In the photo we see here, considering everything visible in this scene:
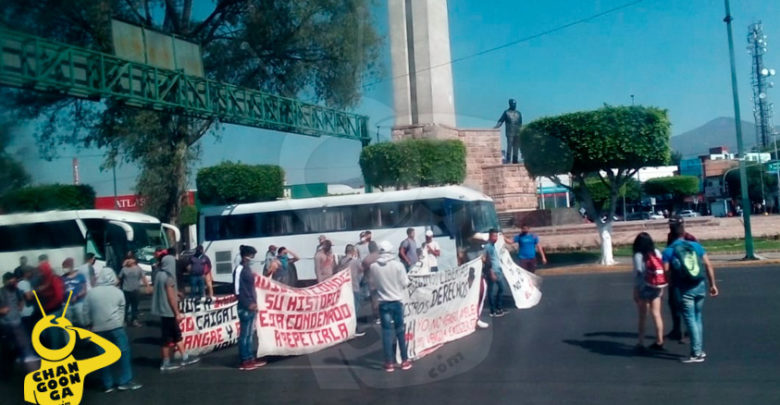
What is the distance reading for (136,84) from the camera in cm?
1404

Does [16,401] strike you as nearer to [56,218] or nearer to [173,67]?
[56,218]

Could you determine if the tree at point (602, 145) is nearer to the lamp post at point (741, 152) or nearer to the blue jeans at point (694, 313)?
the lamp post at point (741, 152)

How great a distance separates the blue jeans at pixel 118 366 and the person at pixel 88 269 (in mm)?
638

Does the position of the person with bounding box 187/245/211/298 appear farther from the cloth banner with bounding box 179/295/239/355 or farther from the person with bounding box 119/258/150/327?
the cloth banner with bounding box 179/295/239/355

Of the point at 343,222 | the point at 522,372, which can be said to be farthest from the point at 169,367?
the point at 343,222

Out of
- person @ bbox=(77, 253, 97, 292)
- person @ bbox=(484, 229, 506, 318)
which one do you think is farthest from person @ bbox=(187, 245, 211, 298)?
person @ bbox=(484, 229, 506, 318)

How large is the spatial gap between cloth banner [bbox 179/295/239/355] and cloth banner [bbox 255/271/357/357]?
4.70ft

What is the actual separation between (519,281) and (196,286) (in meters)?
6.38

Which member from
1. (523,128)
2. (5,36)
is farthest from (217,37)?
(5,36)

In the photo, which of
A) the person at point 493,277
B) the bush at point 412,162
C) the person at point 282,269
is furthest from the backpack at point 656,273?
the bush at point 412,162

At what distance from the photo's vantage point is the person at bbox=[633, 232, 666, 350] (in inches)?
369

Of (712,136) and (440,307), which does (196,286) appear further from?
(712,136)

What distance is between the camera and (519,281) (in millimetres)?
14164

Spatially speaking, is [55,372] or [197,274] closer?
[55,372]
